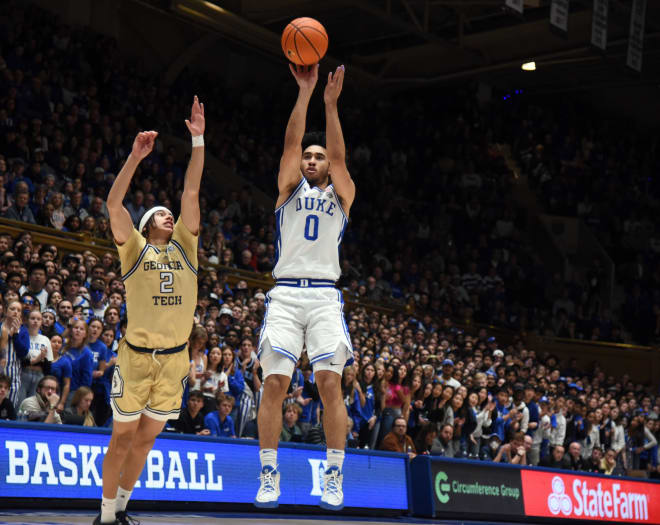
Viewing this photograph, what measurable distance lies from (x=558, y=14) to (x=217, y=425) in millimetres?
10670

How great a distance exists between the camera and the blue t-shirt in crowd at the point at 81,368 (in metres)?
10.3

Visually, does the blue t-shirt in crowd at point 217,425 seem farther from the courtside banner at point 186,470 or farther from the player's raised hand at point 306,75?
the player's raised hand at point 306,75

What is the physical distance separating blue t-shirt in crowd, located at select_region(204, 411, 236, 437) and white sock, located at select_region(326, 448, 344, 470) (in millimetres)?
4957

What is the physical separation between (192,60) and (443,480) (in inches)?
676

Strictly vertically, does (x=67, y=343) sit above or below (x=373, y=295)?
below

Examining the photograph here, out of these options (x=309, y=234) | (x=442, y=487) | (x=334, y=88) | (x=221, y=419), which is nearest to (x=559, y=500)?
(x=442, y=487)

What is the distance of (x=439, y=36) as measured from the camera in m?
25.9

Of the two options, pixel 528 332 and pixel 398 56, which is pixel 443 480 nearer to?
pixel 528 332

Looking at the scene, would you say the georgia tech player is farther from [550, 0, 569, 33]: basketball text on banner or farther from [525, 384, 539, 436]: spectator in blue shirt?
[550, 0, 569, 33]: basketball text on banner

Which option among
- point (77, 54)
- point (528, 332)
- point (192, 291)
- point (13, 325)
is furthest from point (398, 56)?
point (192, 291)

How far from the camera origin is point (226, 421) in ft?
36.8

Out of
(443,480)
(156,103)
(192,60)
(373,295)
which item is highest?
(192,60)

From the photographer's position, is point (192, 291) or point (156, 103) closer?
point (192, 291)

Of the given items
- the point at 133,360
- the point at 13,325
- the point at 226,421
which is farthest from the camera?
the point at 226,421
